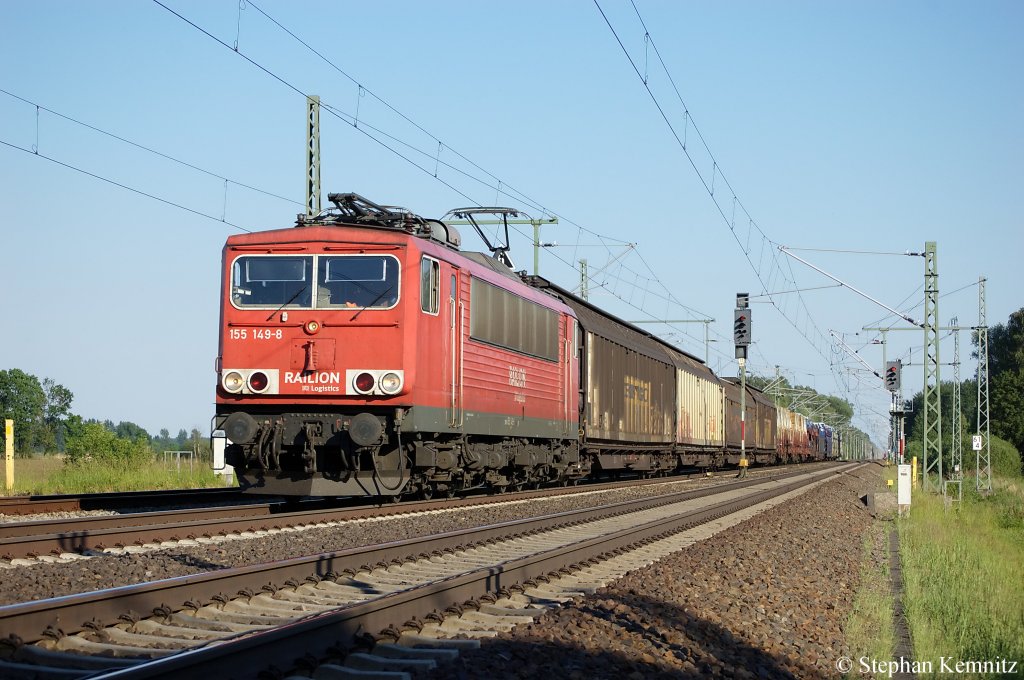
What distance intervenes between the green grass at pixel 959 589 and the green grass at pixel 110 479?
13733 mm

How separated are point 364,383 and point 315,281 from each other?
1592 millimetres

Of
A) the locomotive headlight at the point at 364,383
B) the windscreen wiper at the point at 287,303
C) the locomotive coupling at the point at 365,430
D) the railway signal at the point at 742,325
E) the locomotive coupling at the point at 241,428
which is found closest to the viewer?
the locomotive coupling at the point at 365,430

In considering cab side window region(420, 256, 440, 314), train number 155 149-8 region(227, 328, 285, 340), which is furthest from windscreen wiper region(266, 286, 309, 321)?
cab side window region(420, 256, 440, 314)

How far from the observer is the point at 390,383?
46.0 ft

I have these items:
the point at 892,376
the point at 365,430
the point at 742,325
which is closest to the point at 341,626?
the point at 365,430

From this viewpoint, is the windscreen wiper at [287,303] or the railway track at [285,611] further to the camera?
the windscreen wiper at [287,303]

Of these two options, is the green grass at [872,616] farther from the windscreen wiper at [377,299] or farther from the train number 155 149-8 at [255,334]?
the train number 155 149-8 at [255,334]

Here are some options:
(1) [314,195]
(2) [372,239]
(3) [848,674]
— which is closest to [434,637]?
(3) [848,674]

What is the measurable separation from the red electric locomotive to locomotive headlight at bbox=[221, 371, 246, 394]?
A: 2cm

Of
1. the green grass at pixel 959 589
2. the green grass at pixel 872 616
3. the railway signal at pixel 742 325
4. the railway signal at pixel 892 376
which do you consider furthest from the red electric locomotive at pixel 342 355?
the railway signal at pixel 892 376

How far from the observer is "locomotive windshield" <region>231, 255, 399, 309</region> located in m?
14.4

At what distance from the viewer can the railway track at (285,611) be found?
569 cm

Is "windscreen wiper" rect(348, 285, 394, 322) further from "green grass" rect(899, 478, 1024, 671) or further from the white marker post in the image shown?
the white marker post

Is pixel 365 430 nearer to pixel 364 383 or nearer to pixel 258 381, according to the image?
pixel 364 383
